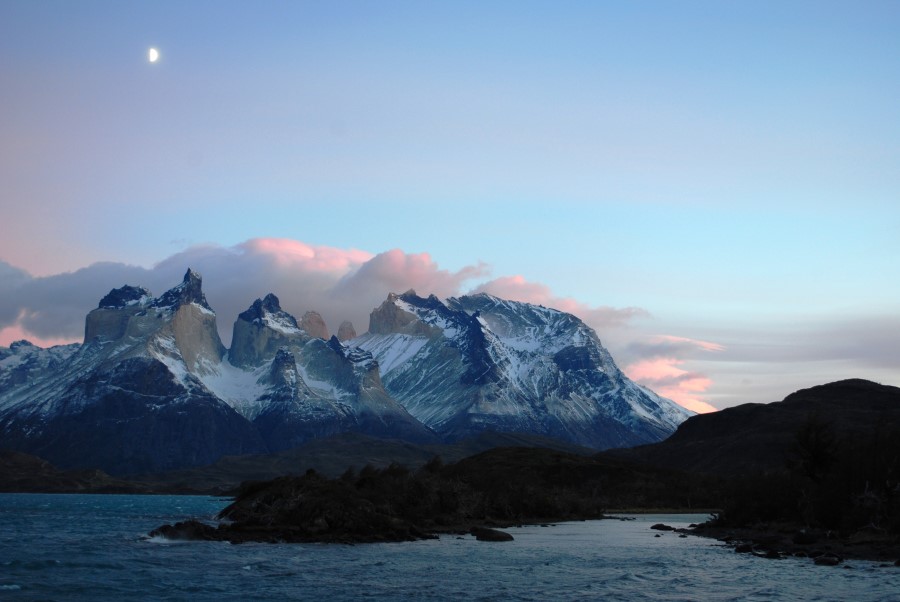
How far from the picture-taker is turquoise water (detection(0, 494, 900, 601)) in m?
71.3

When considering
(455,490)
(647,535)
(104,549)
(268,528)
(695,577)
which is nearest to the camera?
(695,577)

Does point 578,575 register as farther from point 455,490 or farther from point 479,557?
point 455,490

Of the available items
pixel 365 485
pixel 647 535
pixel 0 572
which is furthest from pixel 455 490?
pixel 0 572

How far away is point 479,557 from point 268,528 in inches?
1507

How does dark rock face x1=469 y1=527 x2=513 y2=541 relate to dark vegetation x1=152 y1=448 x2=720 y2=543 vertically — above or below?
below

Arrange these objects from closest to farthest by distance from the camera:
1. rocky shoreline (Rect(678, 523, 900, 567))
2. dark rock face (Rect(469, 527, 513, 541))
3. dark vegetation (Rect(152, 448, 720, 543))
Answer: rocky shoreline (Rect(678, 523, 900, 567)), dark vegetation (Rect(152, 448, 720, 543)), dark rock face (Rect(469, 527, 513, 541))

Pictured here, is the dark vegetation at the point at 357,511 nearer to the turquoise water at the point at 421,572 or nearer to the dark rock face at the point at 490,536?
the dark rock face at the point at 490,536

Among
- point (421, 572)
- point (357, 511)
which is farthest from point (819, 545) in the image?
point (357, 511)

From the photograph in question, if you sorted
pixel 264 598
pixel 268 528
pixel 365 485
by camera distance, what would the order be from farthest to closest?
pixel 365 485 → pixel 268 528 → pixel 264 598

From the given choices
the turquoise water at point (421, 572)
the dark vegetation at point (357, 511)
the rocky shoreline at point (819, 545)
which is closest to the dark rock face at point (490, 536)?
the dark vegetation at point (357, 511)

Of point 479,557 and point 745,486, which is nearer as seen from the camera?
point 479,557

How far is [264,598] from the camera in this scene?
69.8 m

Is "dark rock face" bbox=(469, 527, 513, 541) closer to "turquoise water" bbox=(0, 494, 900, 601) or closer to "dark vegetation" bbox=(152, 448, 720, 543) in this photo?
"dark vegetation" bbox=(152, 448, 720, 543)

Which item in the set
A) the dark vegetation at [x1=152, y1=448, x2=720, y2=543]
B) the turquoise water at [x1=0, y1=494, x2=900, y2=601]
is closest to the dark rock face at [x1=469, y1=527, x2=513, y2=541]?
the dark vegetation at [x1=152, y1=448, x2=720, y2=543]
